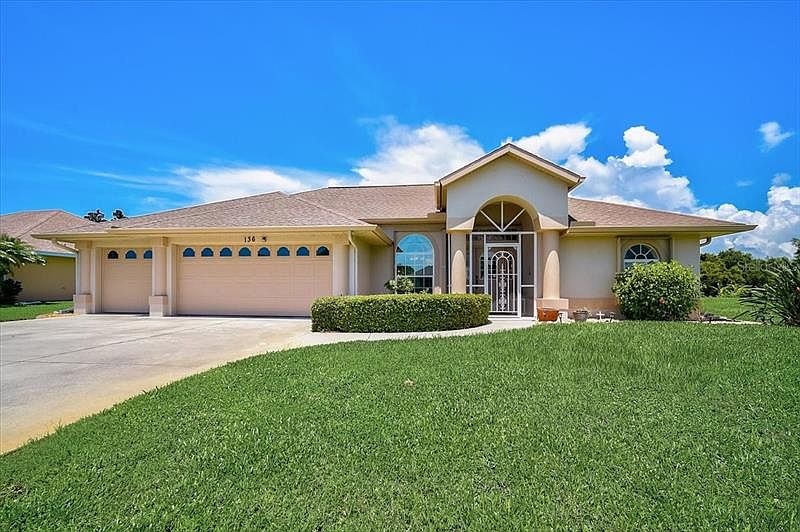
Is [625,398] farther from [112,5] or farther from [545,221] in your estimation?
[112,5]

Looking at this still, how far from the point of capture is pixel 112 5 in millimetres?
9961

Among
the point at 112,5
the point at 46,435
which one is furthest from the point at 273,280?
Answer: the point at 46,435

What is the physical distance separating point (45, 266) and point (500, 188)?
2775 cm

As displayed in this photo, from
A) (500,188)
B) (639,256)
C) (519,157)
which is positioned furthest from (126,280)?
(639,256)

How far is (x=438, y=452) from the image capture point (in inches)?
157

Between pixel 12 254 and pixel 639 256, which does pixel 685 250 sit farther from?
pixel 12 254

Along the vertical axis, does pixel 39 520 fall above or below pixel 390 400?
below

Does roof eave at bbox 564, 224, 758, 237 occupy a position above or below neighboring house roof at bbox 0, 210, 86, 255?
below

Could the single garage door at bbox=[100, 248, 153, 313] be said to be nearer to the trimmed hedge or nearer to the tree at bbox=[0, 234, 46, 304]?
the tree at bbox=[0, 234, 46, 304]

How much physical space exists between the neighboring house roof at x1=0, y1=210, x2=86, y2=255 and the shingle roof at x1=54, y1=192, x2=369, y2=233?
9.72 metres

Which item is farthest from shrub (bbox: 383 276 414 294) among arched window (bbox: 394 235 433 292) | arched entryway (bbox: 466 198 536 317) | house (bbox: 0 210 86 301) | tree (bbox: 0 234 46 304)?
house (bbox: 0 210 86 301)

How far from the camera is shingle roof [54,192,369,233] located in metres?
16.0

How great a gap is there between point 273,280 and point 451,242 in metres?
7.35

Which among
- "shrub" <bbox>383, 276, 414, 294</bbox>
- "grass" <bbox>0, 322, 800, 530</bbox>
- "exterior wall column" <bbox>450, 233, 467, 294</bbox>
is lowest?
"grass" <bbox>0, 322, 800, 530</bbox>
